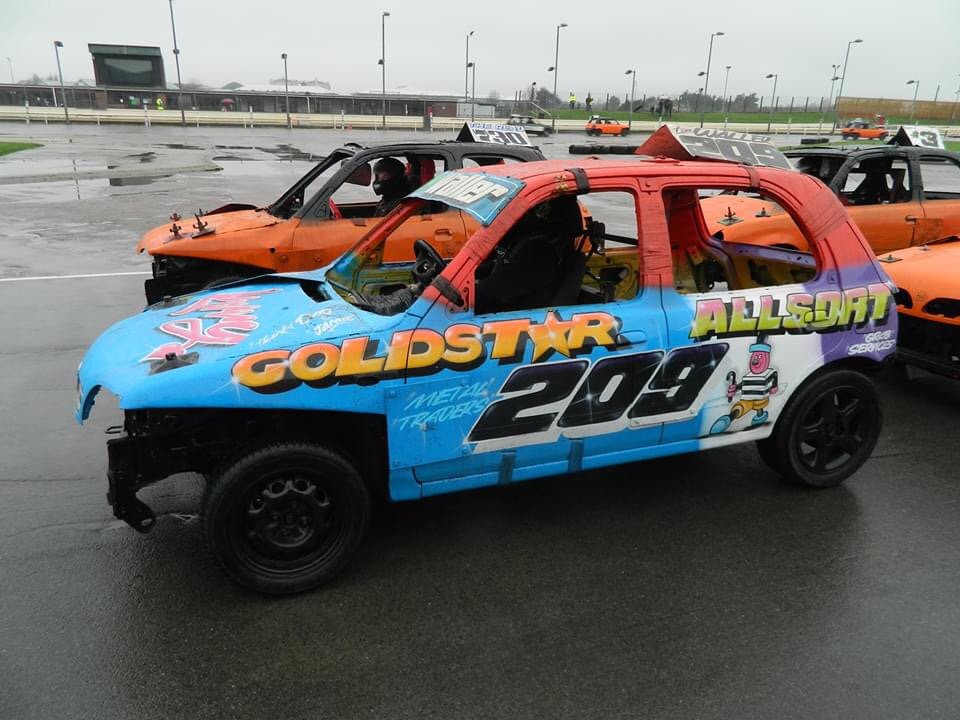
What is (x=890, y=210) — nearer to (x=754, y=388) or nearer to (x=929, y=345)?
(x=929, y=345)

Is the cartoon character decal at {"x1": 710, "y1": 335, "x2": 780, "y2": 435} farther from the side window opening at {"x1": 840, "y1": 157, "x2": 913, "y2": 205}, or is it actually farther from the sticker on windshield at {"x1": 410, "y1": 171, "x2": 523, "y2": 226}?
the side window opening at {"x1": 840, "y1": 157, "x2": 913, "y2": 205}

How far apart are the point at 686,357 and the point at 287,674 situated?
2.36 m

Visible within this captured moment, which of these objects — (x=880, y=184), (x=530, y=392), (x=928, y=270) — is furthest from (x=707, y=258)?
(x=880, y=184)

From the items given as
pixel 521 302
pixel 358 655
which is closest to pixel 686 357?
pixel 521 302

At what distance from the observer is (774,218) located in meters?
7.62

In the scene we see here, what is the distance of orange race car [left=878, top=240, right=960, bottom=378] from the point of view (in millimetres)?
5043

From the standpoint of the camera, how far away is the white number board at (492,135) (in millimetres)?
7035

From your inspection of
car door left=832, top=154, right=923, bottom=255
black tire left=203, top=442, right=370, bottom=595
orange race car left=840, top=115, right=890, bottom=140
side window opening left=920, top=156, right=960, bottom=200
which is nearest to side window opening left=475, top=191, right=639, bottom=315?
black tire left=203, top=442, right=370, bottom=595

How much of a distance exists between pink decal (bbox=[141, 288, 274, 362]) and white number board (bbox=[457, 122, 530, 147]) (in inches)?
148

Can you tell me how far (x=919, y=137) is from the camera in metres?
8.70

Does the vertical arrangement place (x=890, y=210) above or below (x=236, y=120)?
below

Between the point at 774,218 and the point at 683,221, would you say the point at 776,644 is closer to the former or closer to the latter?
the point at 683,221

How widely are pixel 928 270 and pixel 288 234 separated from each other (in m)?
5.30

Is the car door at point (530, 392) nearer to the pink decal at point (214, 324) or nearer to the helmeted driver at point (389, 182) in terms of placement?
the pink decal at point (214, 324)
